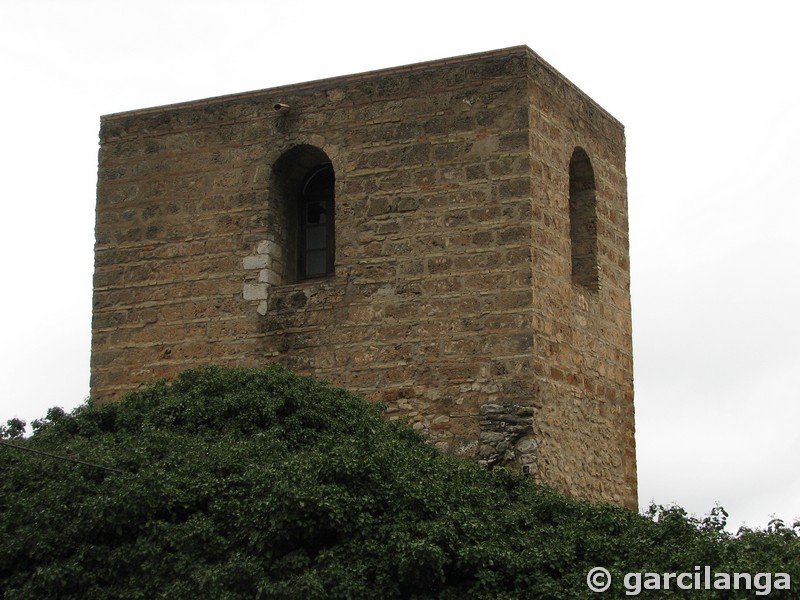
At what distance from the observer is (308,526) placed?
1102 cm

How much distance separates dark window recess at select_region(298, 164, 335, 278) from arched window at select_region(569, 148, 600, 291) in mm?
2272

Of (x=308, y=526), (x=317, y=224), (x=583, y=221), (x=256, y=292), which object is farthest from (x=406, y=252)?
(x=308, y=526)

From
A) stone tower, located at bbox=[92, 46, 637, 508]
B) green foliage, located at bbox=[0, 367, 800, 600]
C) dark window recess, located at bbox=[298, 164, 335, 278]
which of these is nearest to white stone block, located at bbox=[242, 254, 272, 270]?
stone tower, located at bbox=[92, 46, 637, 508]

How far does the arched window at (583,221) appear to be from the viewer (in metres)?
14.7

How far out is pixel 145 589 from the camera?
1105 cm

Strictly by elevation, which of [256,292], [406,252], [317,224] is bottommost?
[256,292]

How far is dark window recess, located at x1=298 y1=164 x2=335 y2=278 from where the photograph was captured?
1469 cm

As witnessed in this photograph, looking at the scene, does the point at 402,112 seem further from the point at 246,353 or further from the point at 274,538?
the point at 274,538

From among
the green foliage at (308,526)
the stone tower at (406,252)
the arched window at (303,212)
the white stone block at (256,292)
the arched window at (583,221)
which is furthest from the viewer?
the arched window at (583,221)

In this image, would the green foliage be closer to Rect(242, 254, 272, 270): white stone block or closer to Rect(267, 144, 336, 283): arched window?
Rect(242, 254, 272, 270): white stone block

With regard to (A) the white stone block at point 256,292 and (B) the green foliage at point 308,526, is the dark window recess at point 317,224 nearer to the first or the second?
(A) the white stone block at point 256,292

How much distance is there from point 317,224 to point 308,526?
4.45 metres

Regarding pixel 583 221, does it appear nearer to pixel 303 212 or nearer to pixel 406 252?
pixel 406 252

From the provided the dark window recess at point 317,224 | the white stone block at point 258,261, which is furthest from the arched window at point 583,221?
the white stone block at point 258,261
